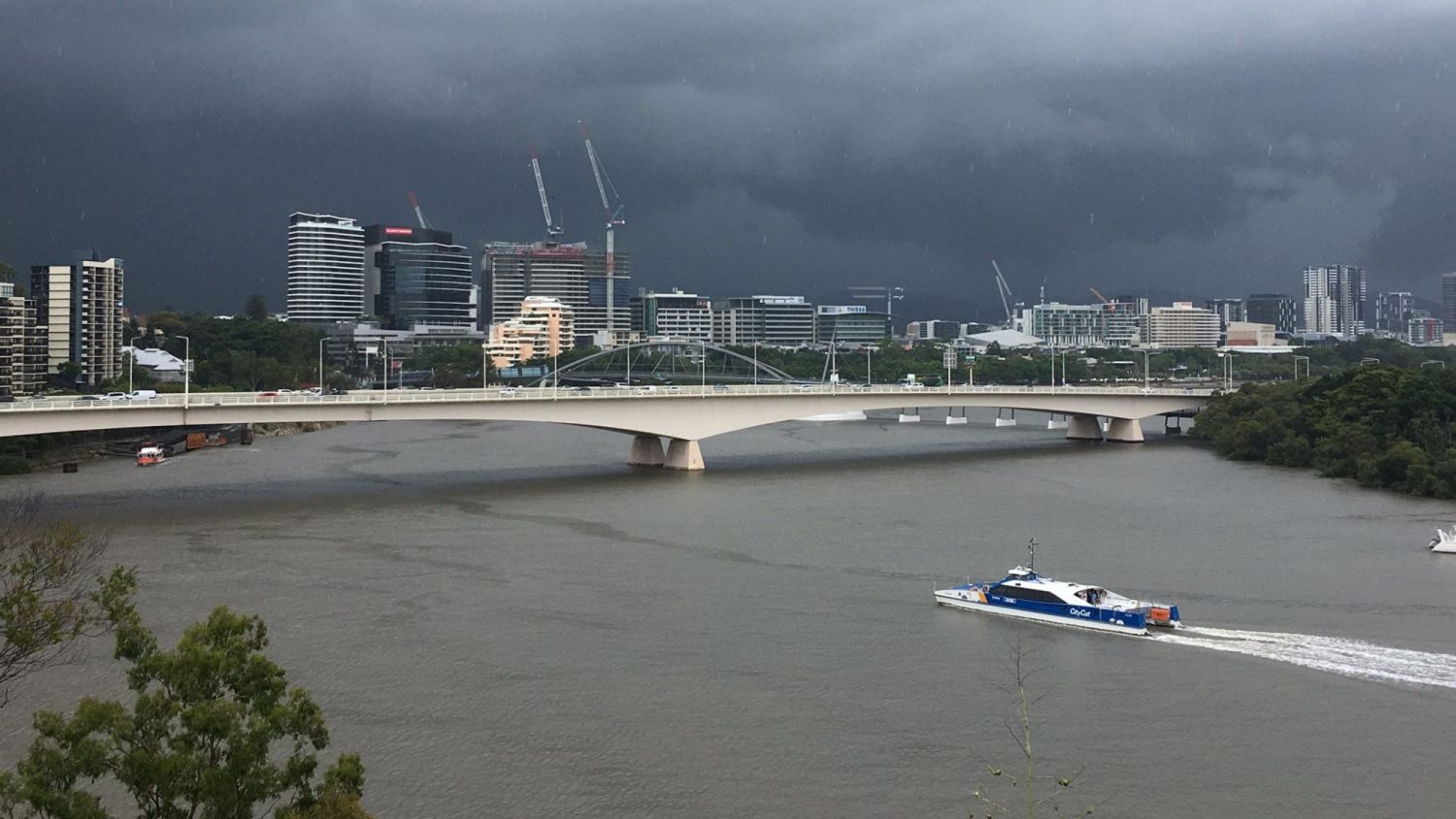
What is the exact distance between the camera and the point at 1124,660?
67.2 feet

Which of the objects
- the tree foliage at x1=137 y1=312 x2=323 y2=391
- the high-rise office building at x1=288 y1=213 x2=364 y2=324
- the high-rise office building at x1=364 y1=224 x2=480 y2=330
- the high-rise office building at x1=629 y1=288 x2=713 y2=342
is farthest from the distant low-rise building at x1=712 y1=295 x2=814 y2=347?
the tree foliage at x1=137 y1=312 x2=323 y2=391

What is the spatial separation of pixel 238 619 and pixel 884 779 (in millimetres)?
Result: 7721

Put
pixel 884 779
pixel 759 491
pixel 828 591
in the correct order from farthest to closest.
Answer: pixel 759 491 < pixel 828 591 < pixel 884 779

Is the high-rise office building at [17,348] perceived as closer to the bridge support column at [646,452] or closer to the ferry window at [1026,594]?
the bridge support column at [646,452]

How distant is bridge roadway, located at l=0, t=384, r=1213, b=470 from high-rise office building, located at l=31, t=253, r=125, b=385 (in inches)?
1648

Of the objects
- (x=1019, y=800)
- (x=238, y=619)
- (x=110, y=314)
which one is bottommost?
(x=1019, y=800)

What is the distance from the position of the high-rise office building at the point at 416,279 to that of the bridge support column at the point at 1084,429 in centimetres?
11435

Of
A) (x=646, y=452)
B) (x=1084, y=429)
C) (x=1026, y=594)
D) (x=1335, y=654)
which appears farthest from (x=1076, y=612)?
(x=1084, y=429)

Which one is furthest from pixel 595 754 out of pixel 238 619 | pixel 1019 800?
pixel 238 619

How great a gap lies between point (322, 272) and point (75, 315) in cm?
9312

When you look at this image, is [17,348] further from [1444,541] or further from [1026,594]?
[1444,541]

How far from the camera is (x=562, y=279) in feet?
613

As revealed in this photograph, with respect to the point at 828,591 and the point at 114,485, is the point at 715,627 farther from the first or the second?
the point at 114,485

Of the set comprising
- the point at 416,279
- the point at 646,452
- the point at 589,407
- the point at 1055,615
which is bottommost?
the point at 1055,615
